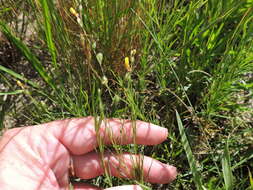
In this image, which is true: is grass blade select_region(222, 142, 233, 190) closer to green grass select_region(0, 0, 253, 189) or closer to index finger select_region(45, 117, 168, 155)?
green grass select_region(0, 0, 253, 189)

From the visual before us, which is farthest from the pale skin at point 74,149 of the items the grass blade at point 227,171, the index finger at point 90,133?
the grass blade at point 227,171

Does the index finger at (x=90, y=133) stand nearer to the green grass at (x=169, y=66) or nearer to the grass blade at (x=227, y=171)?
the green grass at (x=169, y=66)

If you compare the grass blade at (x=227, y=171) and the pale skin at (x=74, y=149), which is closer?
the grass blade at (x=227, y=171)

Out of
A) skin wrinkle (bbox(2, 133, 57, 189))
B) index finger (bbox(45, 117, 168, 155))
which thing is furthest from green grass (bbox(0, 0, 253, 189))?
skin wrinkle (bbox(2, 133, 57, 189))

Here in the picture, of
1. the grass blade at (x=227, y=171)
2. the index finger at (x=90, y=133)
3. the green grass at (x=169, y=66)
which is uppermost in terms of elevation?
the green grass at (x=169, y=66)

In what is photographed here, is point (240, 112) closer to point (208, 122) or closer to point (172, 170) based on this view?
point (208, 122)

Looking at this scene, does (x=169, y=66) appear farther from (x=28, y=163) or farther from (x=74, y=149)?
(x=28, y=163)

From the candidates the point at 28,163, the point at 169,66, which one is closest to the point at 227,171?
the point at 169,66

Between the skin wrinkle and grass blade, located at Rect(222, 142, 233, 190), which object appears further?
the skin wrinkle

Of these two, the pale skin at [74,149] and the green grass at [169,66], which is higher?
the green grass at [169,66]
